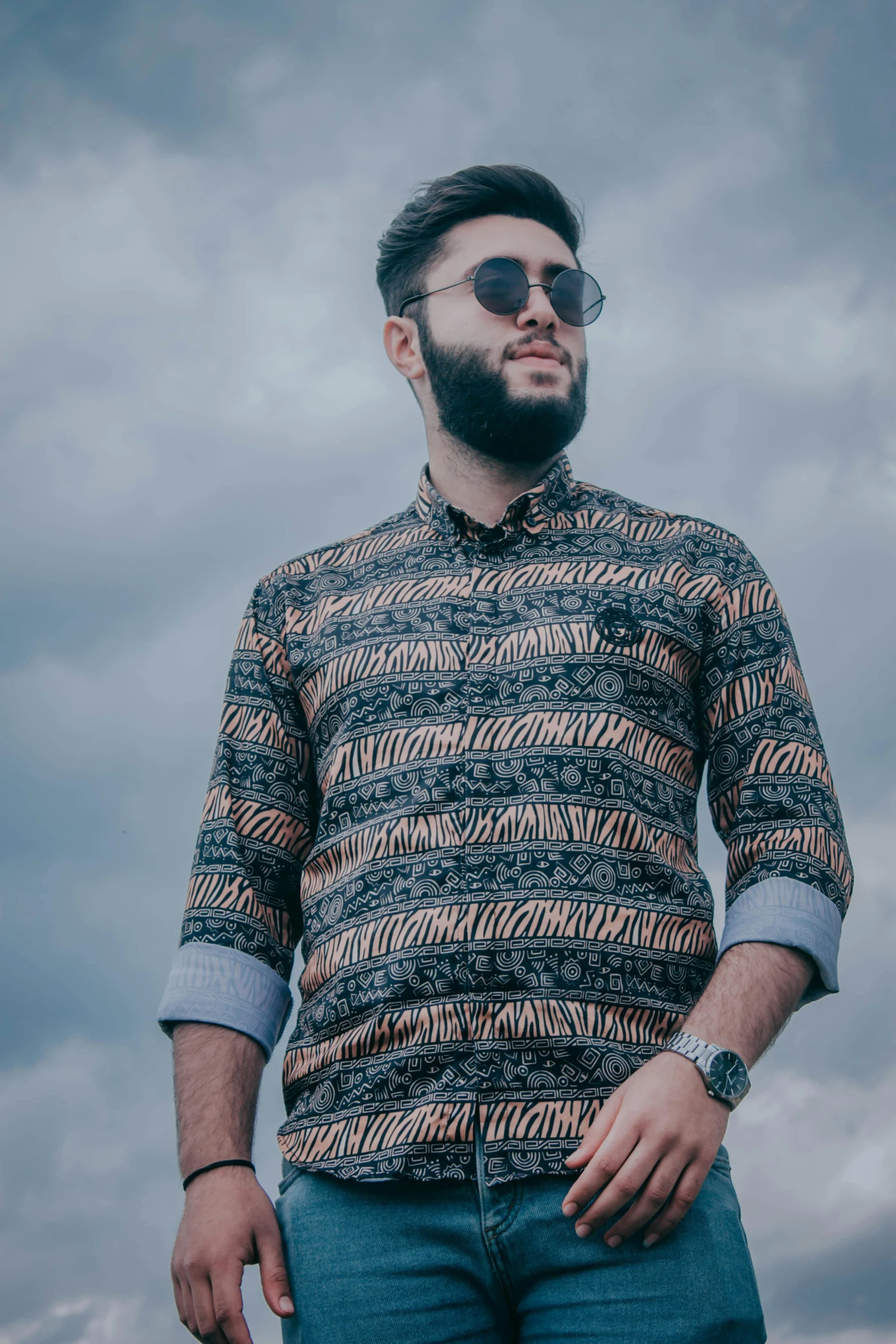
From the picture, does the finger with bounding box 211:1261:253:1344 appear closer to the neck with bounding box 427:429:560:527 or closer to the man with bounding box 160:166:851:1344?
the man with bounding box 160:166:851:1344

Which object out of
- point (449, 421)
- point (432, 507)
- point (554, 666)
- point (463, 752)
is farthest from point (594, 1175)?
point (449, 421)

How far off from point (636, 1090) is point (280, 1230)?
0.93 meters

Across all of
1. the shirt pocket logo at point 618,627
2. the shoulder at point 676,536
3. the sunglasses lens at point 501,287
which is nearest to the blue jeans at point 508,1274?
the shirt pocket logo at point 618,627

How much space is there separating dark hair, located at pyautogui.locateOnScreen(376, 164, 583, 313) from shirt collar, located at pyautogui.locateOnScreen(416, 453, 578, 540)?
1042 mm

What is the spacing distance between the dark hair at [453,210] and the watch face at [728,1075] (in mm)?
2784

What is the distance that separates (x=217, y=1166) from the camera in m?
2.71

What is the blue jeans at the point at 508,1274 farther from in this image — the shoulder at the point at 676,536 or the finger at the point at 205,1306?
the shoulder at the point at 676,536

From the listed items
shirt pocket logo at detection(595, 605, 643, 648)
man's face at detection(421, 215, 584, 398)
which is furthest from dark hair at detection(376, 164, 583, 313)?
shirt pocket logo at detection(595, 605, 643, 648)

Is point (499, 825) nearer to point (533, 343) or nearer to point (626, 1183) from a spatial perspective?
point (626, 1183)

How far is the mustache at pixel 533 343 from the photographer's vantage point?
3.65 m

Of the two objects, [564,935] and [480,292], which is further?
[480,292]

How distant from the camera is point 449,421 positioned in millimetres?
3748

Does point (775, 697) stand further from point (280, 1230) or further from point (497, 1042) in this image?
point (280, 1230)

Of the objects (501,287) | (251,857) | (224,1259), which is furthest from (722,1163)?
(501,287)
